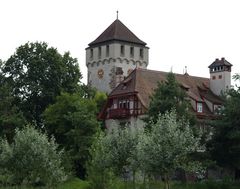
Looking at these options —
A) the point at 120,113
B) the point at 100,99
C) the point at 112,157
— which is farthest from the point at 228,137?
the point at 100,99

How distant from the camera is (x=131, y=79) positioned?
230ft

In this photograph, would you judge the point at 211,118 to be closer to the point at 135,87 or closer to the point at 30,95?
the point at 135,87

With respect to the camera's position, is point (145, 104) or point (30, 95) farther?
point (30, 95)

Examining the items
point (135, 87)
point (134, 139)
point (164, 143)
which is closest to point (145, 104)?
point (135, 87)

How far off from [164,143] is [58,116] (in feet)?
87.8

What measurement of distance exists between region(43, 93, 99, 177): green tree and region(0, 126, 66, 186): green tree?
42.9 ft

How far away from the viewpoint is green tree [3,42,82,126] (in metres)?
72.7

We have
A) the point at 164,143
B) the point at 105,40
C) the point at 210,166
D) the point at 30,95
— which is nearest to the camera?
the point at 164,143

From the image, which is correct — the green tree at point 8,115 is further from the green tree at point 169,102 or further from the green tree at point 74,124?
the green tree at point 169,102

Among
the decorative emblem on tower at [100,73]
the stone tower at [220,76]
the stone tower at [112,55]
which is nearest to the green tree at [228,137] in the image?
the stone tower at [220,76]

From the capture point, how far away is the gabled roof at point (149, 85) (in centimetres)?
6838

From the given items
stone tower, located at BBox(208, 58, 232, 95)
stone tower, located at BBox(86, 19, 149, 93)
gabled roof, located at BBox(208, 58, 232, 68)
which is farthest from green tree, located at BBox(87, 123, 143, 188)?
stone tower, located at BBox(86, 19, 149, 93)

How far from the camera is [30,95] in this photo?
72.9m

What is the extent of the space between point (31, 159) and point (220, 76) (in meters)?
35.2
